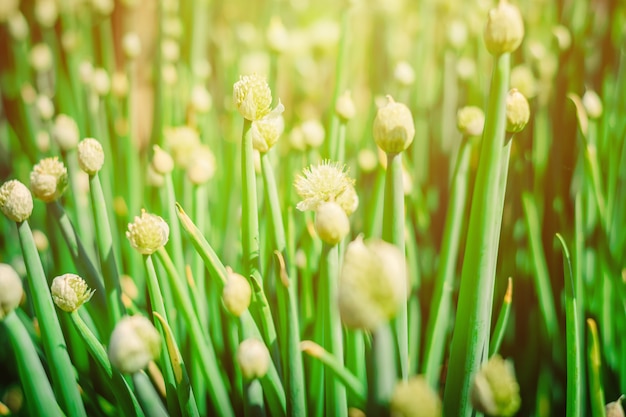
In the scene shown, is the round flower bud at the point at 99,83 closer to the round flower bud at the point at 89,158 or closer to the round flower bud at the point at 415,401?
the round flower bud at the point at 89,158

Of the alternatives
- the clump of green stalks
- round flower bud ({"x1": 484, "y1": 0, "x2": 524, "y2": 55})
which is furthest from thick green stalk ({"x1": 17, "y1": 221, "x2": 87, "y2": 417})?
round flower bud ({"x1": 484, "y1": 0, "x2": 524, "y2": 55})

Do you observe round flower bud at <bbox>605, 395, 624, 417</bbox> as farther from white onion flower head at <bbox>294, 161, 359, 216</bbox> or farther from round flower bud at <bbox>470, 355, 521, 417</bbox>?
white onion flower head at <bbox>294, 161, 359, 216</bbox>

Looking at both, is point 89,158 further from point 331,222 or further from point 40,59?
point 40,59

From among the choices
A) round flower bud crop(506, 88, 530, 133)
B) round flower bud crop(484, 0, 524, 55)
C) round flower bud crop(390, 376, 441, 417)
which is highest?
round flower bud crop(484, 0, 524, 55)

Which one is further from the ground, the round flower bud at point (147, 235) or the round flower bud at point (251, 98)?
the round flower bud at point (251, 98)

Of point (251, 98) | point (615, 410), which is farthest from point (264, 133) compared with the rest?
point (615, 410)

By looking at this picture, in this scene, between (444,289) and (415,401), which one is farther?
(444,289)

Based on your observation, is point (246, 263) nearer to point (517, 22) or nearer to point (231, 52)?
point (517, 22)

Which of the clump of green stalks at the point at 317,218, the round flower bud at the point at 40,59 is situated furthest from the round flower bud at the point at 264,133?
the round flower bud at the point at 40,59
